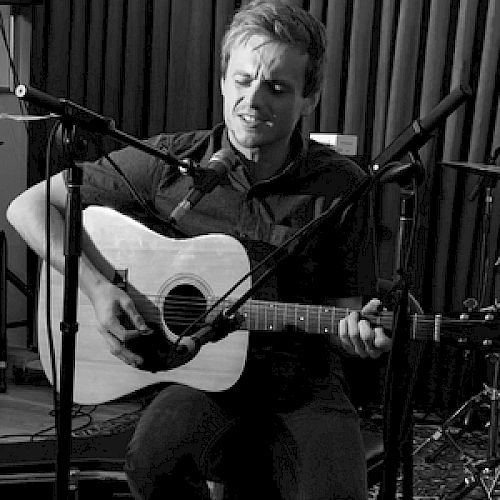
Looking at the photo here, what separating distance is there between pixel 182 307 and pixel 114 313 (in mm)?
148

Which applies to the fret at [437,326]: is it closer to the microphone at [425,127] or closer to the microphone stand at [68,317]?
the microphone at [425,127]

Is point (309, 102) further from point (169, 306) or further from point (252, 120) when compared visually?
point (169, 306)

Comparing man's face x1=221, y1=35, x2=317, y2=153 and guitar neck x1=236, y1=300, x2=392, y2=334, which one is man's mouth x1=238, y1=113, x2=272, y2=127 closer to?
man's face x1=221, y1=35, x2=317, y2=153

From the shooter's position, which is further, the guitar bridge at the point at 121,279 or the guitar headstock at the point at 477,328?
the guitar bridge at the point at 121,279

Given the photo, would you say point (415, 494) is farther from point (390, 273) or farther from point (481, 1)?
point (481, 1)

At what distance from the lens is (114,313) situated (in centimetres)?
177

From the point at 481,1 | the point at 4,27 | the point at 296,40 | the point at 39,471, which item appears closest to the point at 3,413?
the point at 39,471

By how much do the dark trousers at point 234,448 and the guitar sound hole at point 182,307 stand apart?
17 centimetres

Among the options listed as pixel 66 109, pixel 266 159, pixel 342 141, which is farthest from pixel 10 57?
pixel 66 109

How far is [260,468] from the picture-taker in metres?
1.68

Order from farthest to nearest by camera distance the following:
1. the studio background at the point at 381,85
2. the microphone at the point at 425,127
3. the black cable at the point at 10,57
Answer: the black cable at the point at 10,57
the studio background at the point at 381,85
the microphone at the point at 425,127

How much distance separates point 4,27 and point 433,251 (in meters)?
2.12

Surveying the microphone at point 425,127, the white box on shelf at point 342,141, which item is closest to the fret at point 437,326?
the microphone at point 425,127

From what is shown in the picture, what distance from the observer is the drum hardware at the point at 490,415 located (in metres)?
2.52
